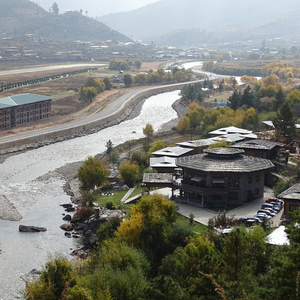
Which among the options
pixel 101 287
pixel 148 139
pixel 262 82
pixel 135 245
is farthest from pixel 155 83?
pixel 101 287

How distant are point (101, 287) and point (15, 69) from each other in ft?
390

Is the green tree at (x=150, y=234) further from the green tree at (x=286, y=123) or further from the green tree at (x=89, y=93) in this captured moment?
the green tree at (x=89, y=93)

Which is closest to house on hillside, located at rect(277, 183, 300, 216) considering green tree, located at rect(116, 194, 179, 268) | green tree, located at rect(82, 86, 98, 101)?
green tree, located at rect(116, 194, 179, 268)

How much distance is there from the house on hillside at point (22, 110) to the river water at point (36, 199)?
8.15 meters

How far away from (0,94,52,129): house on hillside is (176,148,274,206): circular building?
3421 centimetres

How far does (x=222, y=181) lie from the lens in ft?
111

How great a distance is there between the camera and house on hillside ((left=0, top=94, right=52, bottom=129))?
63.6m

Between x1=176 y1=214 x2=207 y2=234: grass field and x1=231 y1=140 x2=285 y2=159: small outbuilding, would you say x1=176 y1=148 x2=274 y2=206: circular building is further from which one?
x1=231 y1=140 x2=285 y2=159: small outbuilding

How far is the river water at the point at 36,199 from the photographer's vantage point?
28.1 meters

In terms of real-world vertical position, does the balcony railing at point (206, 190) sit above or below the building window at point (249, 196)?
above

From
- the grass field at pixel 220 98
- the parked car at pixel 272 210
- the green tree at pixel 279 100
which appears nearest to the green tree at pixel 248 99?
the green tree at pixel 279 100

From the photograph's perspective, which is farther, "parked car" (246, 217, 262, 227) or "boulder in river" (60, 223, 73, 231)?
"boulder in river" (60, 223, 73, 231)

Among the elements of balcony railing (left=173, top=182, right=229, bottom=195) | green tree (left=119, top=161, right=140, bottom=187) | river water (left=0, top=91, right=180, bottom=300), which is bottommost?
river water (left=0, top=91, right=180, bottom=300)

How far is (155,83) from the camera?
12400 cm
